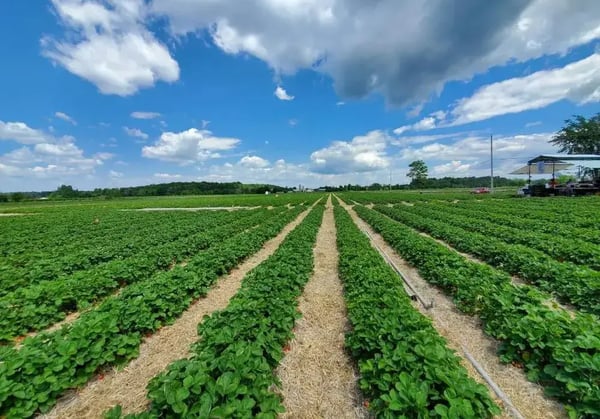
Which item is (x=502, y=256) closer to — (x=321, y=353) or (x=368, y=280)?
(x=368, y=280)

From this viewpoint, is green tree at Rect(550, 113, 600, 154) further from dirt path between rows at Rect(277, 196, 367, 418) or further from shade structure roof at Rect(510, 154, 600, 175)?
dirt path between rows at Rect(277, 196, 367, 418)

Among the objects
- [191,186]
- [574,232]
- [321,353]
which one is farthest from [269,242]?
[191,186]

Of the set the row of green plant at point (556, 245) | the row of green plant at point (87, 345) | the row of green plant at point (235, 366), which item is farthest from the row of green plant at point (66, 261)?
the row of green plant at point (556, 245)

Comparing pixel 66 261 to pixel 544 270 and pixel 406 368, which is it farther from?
pixel 544 270

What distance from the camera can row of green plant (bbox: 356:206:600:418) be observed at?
3.03 m

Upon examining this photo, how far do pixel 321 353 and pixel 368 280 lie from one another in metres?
2.31

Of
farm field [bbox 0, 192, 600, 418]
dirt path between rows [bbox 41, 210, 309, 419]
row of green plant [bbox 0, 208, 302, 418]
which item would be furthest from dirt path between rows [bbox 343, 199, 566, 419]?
row of green plant [bbox 0, 208, 302, 418]

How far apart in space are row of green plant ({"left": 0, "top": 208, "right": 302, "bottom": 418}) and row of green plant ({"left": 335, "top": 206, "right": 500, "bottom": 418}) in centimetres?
376

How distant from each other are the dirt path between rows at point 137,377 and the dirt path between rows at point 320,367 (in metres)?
1.86

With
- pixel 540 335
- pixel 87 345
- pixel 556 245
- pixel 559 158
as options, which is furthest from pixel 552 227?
pixel 559 158

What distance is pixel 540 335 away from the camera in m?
3.82

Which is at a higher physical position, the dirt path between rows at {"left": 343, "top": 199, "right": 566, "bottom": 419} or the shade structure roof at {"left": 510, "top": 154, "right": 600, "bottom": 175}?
the shade structure roof at {"left": 510, "top": 154, "right": 600, "bottom": 175}

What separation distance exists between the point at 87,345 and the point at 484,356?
19.9 feet

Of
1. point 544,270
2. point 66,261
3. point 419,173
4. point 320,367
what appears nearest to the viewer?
point 320,367
